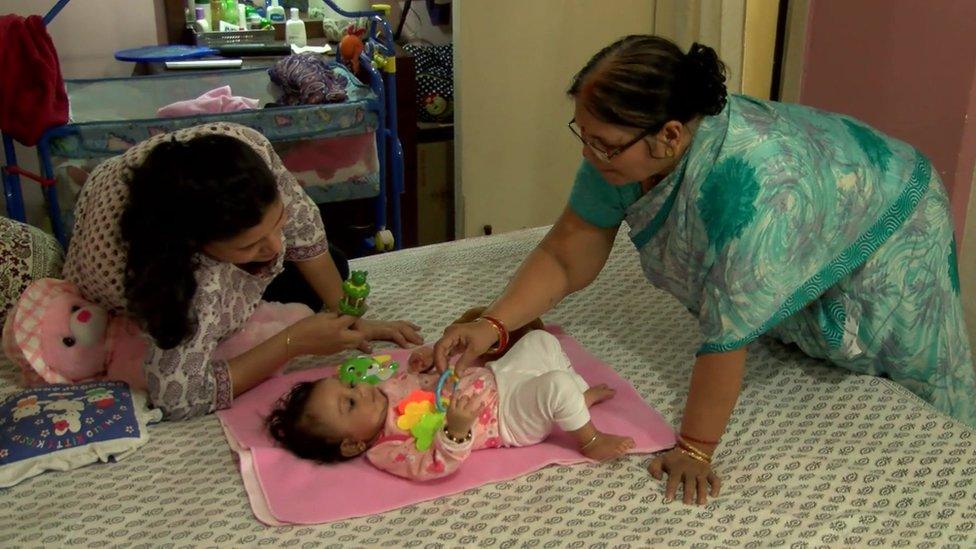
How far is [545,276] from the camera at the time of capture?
63.6 inches

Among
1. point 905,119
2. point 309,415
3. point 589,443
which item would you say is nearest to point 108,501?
point 309,415

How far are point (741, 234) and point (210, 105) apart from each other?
1.63 metres

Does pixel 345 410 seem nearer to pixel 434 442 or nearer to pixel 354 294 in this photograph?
pixel 434 442

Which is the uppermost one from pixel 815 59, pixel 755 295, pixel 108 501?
pixel 815 59

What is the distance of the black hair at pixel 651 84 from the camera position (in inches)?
48.2

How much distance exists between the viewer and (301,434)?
54.7 inches

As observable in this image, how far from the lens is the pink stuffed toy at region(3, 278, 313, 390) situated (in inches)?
61.3

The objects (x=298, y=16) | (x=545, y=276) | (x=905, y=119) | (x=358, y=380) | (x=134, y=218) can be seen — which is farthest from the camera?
(x=298, y=16)

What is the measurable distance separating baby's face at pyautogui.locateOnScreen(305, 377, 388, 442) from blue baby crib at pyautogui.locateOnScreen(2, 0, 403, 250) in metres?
1.05

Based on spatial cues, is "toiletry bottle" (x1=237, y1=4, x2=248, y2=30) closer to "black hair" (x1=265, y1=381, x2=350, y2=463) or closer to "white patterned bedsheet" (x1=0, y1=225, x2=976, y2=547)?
"white patterned bedsheet" (x1=0, y1=225, x2=976, y2=547)

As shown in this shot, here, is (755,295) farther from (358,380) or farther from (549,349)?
(358,380)

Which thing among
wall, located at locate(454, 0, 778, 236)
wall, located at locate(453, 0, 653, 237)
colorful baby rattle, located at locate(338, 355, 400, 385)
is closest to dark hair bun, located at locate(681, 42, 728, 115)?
colorful baby rattle, located at locate(338, 355, 400, 385)

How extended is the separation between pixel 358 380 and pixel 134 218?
1.46ft

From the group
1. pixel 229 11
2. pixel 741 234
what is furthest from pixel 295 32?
pixel 741 234
